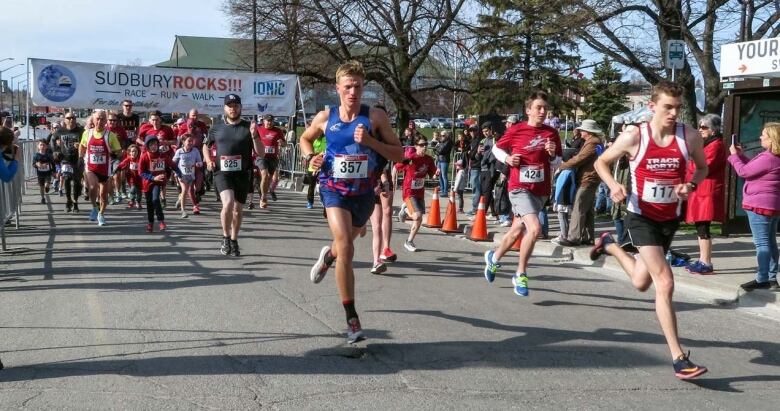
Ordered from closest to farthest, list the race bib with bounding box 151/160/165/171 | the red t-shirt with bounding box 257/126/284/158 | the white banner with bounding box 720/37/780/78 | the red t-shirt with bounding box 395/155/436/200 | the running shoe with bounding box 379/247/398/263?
the running shoe with bounding box 379/247/398/263, the red t-shirt with bounding box 395/155/436/200, the white banner with bounding box 720/37/780/78, the race bib with bounding box 151/160/165/171, the red t-shirt with bounding box 257/126/284/158

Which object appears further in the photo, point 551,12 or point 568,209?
point 551,12

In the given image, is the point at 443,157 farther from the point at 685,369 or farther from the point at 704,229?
the point at 685,369

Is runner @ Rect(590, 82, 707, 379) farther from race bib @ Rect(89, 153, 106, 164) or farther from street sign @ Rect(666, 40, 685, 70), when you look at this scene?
race bib @ Rect(89, 153, 106, 164)

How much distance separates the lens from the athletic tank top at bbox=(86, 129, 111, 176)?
13969 mm

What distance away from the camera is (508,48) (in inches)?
1275

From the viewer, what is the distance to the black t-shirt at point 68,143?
53.7ft

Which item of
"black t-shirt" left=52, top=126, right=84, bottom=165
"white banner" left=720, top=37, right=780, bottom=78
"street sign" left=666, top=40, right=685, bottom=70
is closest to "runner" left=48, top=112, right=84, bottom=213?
"black t-shirt" left=52, top=126, right=84, bottom=165

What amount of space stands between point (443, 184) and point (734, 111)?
926 cm

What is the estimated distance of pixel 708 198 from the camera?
988 cm

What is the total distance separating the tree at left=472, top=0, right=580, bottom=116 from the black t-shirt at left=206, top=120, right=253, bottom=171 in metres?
11.5

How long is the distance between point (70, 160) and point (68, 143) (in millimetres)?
530

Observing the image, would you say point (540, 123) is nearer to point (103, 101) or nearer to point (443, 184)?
point (443, 184)


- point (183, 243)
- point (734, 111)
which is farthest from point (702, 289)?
point (183, 243)

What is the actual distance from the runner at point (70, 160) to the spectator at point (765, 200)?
40.6 ft
